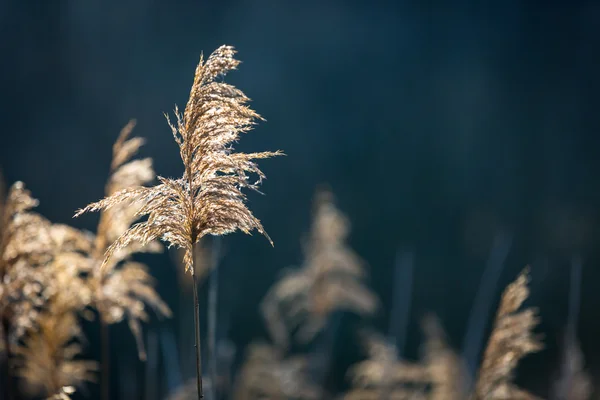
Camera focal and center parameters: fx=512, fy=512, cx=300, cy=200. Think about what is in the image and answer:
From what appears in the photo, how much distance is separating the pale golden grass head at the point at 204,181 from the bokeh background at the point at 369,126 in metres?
10.8

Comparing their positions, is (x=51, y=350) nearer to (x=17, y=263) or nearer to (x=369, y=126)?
(x=17, y=263)

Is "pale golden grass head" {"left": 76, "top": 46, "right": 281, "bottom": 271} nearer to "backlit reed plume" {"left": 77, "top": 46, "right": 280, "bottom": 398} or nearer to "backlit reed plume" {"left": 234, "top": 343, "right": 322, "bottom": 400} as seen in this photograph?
"backlit reed plume" {"left": 77, "top": 46, "right": 280, "bottom": 398}

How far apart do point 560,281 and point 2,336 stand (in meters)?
21.0

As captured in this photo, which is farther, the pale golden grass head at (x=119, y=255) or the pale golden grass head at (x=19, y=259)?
the pale golden grass head at (x=119, y=255)

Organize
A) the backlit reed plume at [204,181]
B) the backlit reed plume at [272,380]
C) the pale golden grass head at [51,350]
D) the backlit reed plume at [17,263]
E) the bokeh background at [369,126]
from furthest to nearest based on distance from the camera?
the bokeh background at [369,126] → the backlit reed plume at [272,380] → the pale golden grass head at [51,350] → the backlit reed plume at [17,263] → the backlit reed plume at [204,181]

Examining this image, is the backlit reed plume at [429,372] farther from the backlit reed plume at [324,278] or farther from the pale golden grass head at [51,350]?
the pale golden grass head at [51,350]

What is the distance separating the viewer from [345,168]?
22.6 meters

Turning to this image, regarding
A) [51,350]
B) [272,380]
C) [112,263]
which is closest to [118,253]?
[112,263]

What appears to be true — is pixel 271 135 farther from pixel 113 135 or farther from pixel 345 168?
pixel 113 135

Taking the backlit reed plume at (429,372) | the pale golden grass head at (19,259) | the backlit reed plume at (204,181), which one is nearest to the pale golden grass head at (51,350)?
the pale golden grass head at (19,259)

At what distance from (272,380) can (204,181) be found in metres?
4.99

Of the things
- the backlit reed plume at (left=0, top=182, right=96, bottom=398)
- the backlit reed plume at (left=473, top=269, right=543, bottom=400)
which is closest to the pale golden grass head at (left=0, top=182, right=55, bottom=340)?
the backlit reed plume at (left=0, top=182, right=96, bottom=398)

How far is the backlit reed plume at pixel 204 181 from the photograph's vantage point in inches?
82.7

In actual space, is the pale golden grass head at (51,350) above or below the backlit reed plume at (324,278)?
below
